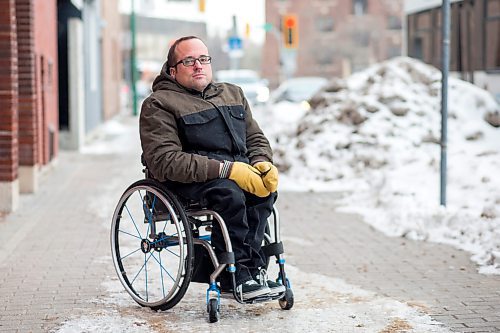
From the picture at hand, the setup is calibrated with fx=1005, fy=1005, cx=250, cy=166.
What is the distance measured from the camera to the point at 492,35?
21828mm

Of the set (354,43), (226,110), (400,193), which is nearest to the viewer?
(226,110)

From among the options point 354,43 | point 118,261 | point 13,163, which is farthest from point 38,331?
point 354,43

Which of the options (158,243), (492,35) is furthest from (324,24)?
(158,243)

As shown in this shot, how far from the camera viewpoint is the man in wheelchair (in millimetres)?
5957

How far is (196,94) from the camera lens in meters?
6.30

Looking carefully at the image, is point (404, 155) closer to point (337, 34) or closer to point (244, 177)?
point (244, 177)

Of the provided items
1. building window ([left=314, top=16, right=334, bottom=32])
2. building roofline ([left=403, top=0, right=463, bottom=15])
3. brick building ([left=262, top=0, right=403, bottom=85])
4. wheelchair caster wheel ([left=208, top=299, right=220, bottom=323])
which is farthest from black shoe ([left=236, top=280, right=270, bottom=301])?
building window ([left=314, top=16, right=334, bottom=32])

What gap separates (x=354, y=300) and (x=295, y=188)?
6.54 metres

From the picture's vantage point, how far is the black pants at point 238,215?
5.90 m

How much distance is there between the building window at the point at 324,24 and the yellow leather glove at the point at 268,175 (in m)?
72.6

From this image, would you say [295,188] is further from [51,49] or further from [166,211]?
[166,211]

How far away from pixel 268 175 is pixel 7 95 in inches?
221

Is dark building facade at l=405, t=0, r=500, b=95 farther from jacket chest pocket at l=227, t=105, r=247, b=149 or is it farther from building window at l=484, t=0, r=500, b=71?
jacket chest pocket at l=227, t=105, r=247, b=149

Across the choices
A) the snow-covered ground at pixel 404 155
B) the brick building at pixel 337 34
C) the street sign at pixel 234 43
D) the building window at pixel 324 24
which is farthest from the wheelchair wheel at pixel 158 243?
the building window at pixel 324 24
